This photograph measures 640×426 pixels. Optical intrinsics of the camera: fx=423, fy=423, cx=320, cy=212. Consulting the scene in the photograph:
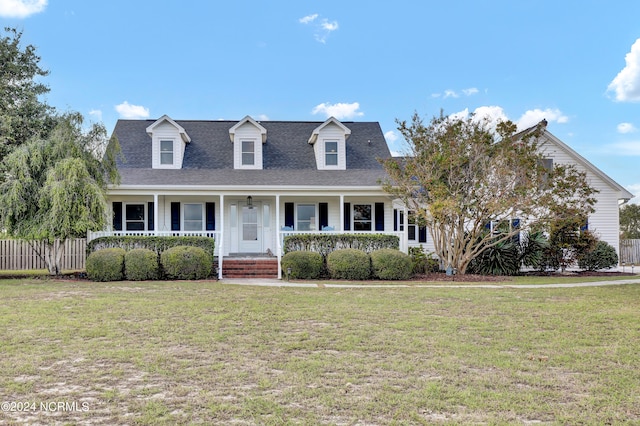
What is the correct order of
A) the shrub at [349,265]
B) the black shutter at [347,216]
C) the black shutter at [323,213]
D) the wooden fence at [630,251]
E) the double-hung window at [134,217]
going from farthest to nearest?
the wooden fence at [630,251], the black shutter at [347,216], the black shutter at [323,213], the double-hung window at [134,217], the shrub at [349,265]

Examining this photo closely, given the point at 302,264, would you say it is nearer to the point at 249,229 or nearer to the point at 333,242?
the point at 333,242

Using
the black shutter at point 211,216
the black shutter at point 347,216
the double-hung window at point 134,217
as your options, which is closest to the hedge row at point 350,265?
the black shutter at point 347,216

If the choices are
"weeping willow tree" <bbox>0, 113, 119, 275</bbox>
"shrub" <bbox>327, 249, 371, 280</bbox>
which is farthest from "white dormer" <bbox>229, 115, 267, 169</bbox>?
"shrub" <bbox>327, 249, 371, 280</bbox>

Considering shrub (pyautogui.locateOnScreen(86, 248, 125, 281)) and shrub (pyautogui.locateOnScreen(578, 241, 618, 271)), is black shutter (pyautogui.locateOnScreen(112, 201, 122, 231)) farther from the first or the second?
shrub (pyautogui.locateOnScreen(578, 241, 618, 271))

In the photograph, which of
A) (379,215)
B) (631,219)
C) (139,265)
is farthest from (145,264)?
(631,219)

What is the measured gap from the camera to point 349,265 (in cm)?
1398

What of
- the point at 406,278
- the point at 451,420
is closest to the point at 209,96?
the point at 406,278

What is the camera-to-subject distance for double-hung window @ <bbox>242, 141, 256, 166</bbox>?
1864 cm

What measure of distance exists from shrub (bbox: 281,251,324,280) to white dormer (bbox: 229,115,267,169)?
5877 mm

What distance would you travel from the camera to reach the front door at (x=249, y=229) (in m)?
17.8

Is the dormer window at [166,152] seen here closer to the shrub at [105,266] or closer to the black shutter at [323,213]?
the shrub at [105,266]

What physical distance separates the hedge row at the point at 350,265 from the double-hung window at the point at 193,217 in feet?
17.1

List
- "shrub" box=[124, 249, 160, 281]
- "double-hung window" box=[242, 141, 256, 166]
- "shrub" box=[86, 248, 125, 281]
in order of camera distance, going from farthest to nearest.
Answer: "double-hung window" box=[242, 141, 256, 166] → "shrub" box=[124, 249, 160, 281] → "shrub" box=[86, 248, 125, 281]

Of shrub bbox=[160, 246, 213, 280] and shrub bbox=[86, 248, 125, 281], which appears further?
shrub bbox=[160, 246, 213, 280]
